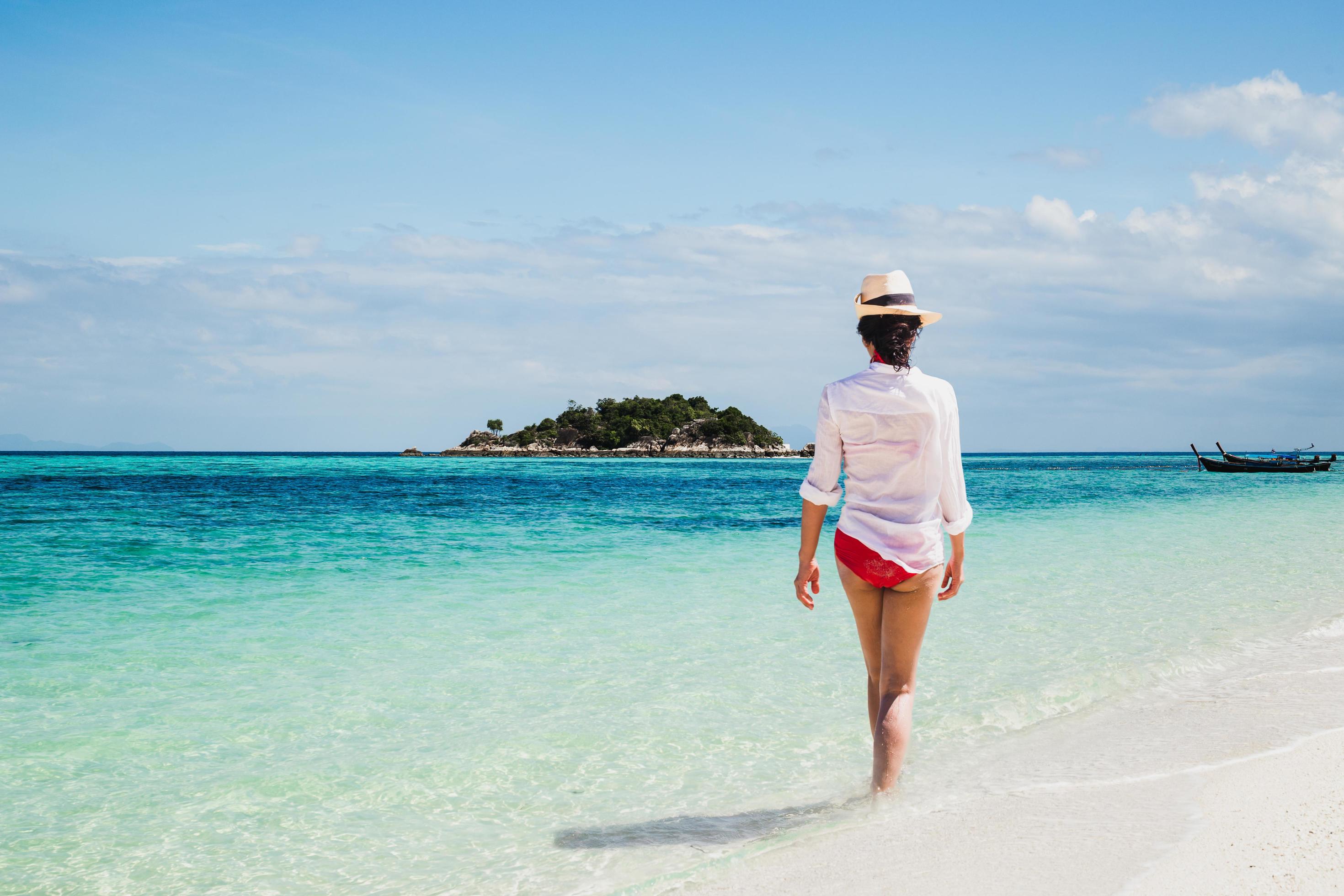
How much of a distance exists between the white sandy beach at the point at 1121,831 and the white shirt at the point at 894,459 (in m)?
1.13

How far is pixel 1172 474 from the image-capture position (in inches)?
2530

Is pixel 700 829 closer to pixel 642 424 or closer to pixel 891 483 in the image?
pixel 891 483

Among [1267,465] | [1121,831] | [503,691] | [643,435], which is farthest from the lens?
[643,435]

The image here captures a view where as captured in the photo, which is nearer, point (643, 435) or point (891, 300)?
point (891, 300)

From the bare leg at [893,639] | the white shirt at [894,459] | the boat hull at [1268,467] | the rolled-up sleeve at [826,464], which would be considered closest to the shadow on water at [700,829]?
the bare leg at [893,639]

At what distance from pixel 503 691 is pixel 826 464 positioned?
3.66 meters

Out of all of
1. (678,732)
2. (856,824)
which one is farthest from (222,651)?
(856,824)

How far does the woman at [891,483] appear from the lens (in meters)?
3.23

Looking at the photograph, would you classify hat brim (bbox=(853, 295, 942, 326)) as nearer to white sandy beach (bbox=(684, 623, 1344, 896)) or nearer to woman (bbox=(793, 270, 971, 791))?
woman (bbox=(793, 270, 971, 791))

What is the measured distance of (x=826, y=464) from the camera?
10.8 ft

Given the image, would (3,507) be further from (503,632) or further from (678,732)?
(678,732)

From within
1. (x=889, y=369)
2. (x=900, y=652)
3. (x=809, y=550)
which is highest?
(x=889, y=369)

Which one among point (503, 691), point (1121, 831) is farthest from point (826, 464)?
point (503, 691)

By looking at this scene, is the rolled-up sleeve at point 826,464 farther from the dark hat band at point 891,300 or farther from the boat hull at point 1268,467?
the boat hull at point 1268,467
